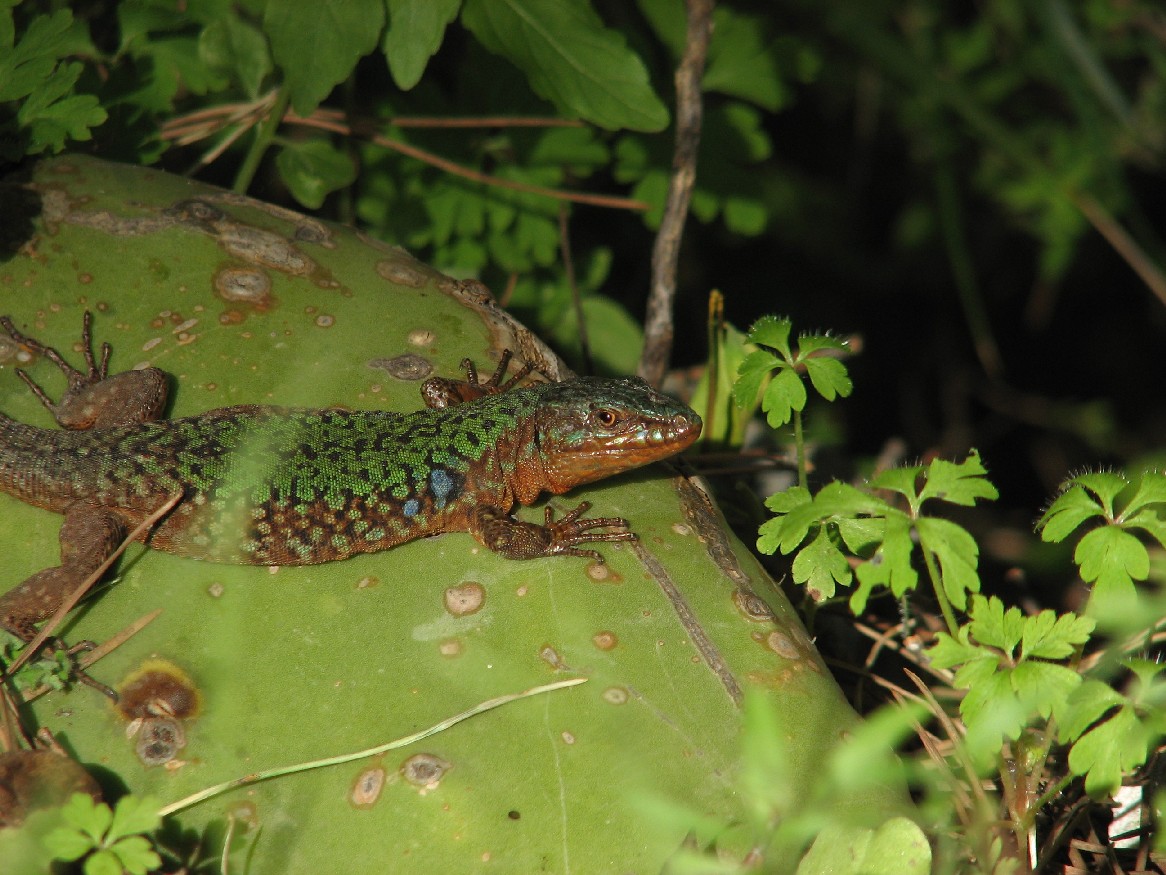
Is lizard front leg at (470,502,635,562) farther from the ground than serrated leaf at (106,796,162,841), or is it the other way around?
lizard front leg at (470,502,635,562)

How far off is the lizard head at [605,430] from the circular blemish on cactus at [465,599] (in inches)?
26.1

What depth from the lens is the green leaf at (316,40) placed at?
12.3 feet

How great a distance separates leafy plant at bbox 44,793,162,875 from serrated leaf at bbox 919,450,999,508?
2.25 meters

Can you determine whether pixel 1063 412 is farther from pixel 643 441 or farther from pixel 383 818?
pixel 383 818

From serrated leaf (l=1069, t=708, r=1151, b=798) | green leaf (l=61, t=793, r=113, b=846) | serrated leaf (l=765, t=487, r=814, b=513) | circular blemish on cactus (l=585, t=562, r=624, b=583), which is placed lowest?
green leaf (l=61, t=793, r=113, b=846)

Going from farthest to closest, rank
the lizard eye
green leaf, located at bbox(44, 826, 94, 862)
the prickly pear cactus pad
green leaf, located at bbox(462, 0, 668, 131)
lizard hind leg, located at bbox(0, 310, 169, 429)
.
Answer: green leaf, located at bbox(462, 0, 668, 131), the lizard eye, lizard hind leg, located at bbox(0, 310, 169, 429), the prickly pear cactus pad, green leaf, located at bbox(44, 826, 94, 862)

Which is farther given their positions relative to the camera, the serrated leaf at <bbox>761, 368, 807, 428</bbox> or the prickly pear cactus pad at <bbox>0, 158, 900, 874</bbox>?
the serrated leaf at <bbox>761, 368, 807, 428</bbox>

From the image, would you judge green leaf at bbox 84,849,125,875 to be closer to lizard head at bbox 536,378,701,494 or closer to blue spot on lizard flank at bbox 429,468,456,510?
blue spot on lizard flank at bbox 429,468,456,510

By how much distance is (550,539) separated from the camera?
3242 mm

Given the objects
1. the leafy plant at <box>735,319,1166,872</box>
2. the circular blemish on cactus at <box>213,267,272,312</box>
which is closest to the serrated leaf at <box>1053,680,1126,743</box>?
the leafy plant at <box>735,319,1166,872</box>

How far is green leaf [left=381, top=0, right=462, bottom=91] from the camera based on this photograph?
375 centimetres

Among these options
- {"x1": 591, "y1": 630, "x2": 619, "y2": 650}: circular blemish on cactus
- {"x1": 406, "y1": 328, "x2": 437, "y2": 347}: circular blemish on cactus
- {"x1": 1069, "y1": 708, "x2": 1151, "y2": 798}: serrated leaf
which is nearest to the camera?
{"x1": 1069, "y1": 708, "x2": 1151, "y2": 798}: serrated leaf

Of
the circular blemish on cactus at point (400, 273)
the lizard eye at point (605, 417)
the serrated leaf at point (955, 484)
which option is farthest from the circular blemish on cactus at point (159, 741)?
the serrated leaf at point (955, 484)

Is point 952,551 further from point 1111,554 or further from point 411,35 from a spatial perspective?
point 411,35
